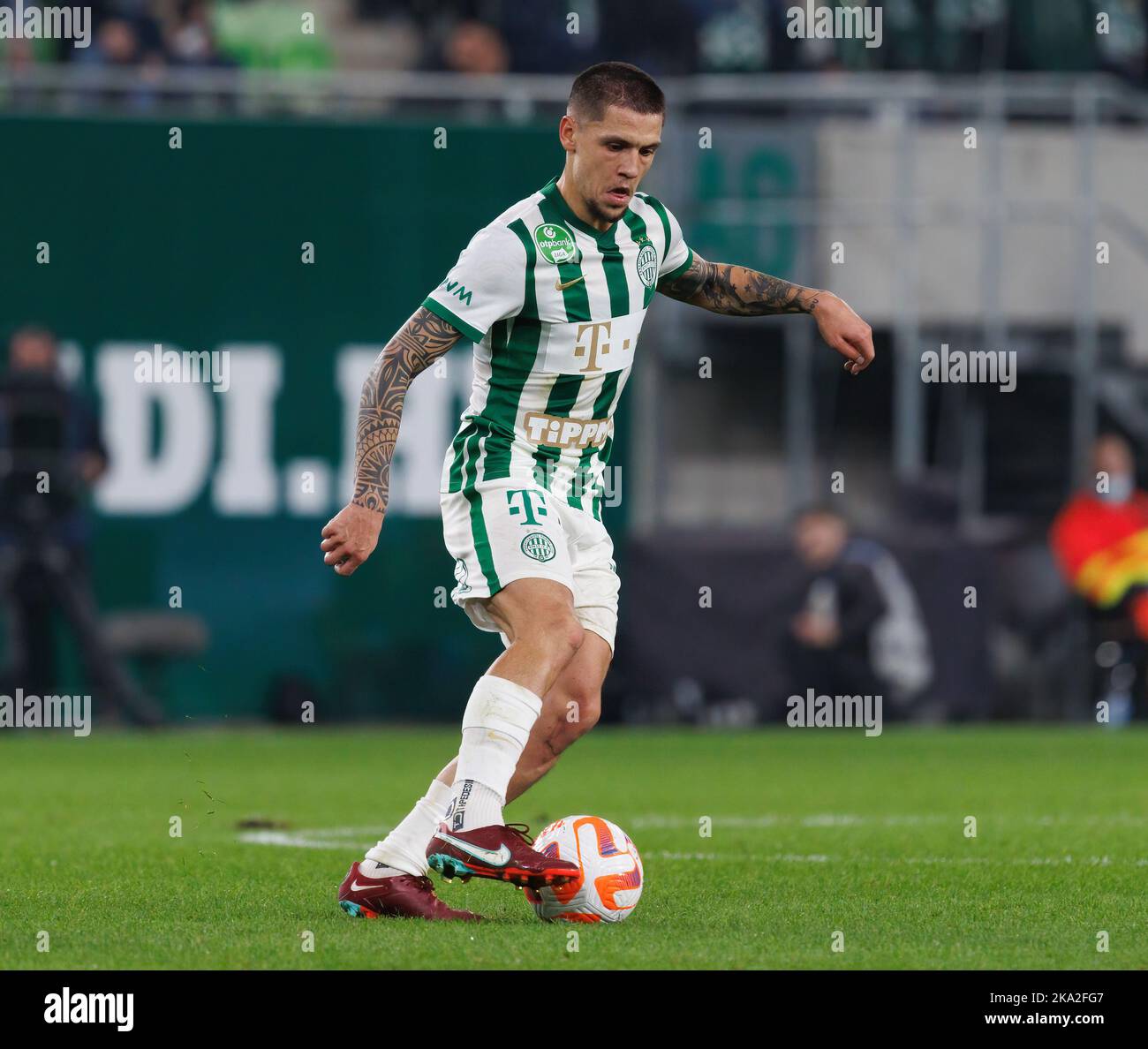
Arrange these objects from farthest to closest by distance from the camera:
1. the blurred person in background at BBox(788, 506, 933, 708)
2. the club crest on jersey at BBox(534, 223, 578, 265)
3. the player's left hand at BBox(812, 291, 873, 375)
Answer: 1. the blurred person in background at BBox(788, 506, 933, 708)
2. the player's left hand at BBox(812, 291, 873, 375)
3. the club crest on jersey at BBox(534, 223, 578, 265)

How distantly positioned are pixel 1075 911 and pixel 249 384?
34.2ft

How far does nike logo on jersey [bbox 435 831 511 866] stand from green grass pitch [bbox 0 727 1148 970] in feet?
0.63

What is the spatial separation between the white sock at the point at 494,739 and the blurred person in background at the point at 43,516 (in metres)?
9.33

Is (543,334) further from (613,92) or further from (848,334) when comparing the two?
(848,334)

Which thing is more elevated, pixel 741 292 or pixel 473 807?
pixel 741 292

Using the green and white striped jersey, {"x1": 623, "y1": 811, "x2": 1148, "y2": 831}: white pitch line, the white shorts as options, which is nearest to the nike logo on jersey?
the white shorts

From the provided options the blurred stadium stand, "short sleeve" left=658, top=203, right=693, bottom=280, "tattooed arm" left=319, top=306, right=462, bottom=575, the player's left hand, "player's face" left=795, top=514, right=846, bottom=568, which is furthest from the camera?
the blurred stadium stand

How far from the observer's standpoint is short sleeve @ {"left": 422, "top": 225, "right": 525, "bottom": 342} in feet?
20.0

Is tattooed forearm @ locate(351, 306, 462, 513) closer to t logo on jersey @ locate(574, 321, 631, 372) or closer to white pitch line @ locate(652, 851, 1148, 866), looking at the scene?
t logo on jersey @ locate(574, 321, 631, 372)

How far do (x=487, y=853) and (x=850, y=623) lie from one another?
9.83 m

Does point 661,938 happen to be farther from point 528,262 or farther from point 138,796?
point 138,796

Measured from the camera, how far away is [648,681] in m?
15.7

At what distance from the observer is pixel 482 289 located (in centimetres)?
610

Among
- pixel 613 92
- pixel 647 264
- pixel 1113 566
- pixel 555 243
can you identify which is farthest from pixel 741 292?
pixel 1113 566
